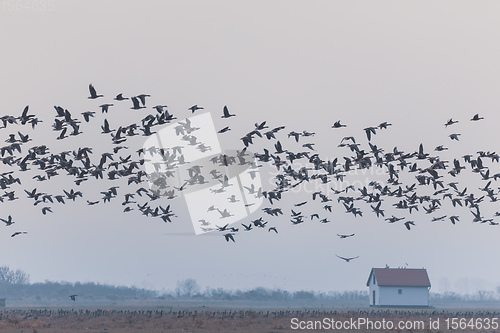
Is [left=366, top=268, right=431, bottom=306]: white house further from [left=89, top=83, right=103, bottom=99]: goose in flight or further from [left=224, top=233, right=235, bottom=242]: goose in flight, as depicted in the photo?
[left=89, top=83, right=103, bottom=99]: goose in flight

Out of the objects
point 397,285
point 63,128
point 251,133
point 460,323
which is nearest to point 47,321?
point 63,128

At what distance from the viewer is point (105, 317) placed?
2795 inches

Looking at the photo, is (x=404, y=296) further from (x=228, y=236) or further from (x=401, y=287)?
(x=228, y=236)

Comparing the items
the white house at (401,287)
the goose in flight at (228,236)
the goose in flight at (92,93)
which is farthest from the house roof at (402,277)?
the goose in flight at (92,93)

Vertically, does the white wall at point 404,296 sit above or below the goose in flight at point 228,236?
below

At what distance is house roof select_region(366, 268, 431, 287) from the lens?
96.1 meters

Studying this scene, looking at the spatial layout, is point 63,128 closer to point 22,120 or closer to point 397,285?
point 22,120

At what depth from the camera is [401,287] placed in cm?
9581

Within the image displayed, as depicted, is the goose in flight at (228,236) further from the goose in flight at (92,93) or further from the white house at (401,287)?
the white house at (401,287)

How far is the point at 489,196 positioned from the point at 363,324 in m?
17.7

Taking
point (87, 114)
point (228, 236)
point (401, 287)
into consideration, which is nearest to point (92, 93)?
point (87, 114)

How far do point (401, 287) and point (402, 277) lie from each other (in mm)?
1648

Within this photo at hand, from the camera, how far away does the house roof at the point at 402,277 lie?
9612cm

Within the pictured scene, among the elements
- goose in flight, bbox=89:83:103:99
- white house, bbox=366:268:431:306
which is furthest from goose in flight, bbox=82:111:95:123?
white house, bbox=366:268:431:306
